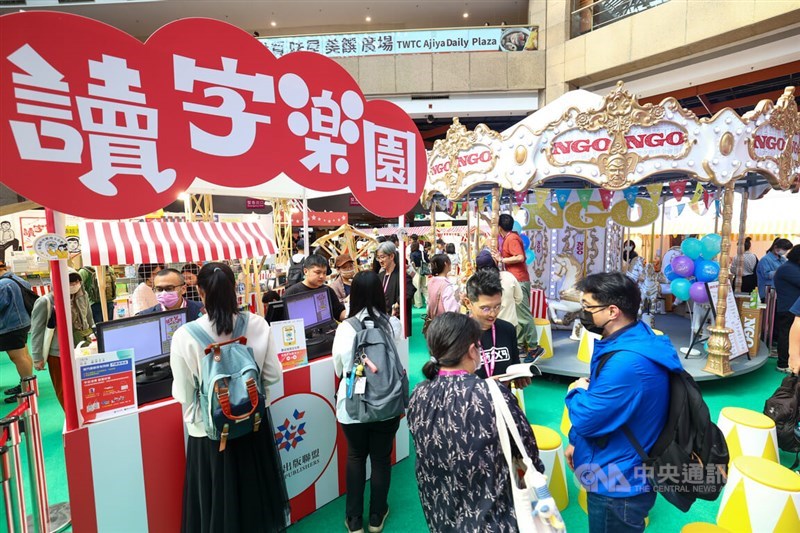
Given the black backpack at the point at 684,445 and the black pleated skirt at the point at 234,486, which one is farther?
the black pleated skirt at the point at 234,486

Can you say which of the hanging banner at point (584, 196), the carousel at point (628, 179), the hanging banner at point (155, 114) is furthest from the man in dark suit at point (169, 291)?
the hanging banner at point (584, 196)

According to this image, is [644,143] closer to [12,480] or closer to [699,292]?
[699,292]

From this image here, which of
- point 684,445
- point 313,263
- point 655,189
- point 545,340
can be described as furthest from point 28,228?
point 655,189

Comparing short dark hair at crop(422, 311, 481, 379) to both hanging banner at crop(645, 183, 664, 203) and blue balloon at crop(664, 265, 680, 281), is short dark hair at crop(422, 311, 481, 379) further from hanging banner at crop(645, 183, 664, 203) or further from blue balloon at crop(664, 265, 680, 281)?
hanging banner at crop(645, 183, 664, 203)

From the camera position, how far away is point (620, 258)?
287 inches

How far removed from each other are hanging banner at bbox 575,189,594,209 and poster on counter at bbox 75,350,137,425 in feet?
20.9

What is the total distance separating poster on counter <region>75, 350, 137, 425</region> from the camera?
1.82 m

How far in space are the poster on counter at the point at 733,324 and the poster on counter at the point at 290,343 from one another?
495 cm

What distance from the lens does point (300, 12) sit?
13.3 m

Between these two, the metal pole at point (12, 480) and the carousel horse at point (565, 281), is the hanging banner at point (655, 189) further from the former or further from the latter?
the metal pole at point (12, 480)

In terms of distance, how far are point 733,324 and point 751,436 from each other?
9.14 feet

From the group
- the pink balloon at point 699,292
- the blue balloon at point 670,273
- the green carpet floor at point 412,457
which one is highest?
the blue balloon at point 670,273

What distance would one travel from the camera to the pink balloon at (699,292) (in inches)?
198

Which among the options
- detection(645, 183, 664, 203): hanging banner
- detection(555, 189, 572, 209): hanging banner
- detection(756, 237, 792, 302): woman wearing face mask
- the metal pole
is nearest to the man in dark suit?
the metal pole
